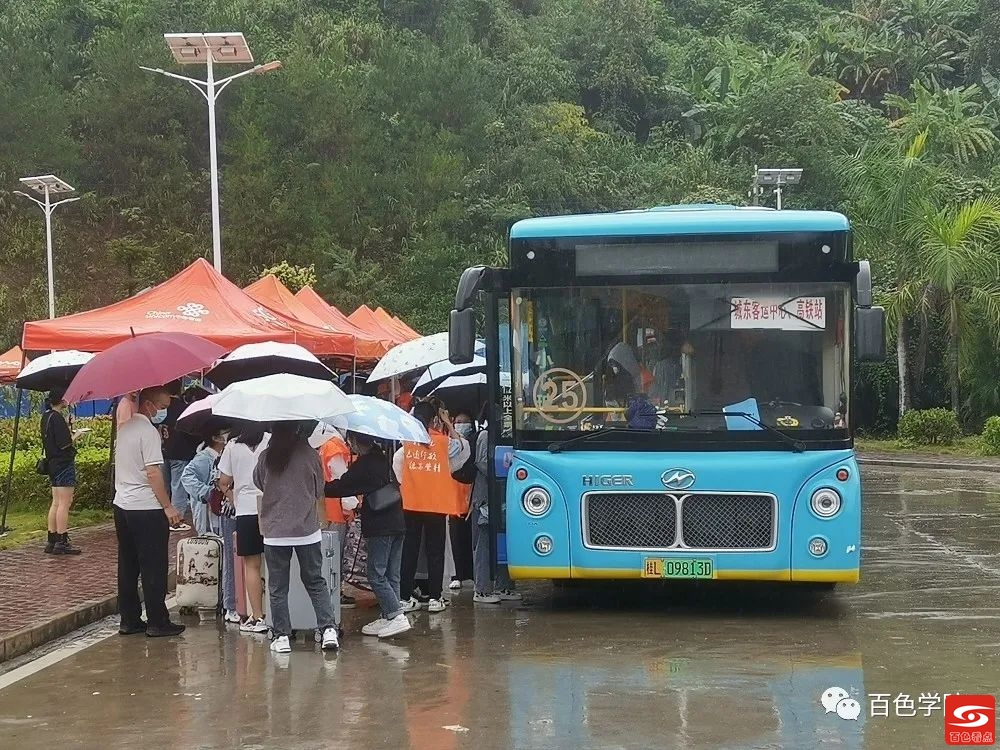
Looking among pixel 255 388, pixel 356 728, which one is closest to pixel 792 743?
pixel 356 728

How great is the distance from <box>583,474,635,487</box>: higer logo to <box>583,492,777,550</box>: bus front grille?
0.08 meters

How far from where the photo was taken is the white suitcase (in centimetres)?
1084

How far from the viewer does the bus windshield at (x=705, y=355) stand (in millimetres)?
10242

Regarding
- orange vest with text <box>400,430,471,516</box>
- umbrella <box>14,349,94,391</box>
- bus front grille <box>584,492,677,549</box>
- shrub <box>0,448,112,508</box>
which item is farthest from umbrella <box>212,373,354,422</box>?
shrub <box>0,448,112,508</box>

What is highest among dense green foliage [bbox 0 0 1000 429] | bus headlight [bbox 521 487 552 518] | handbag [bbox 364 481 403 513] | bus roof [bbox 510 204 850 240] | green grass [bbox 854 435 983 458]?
dense green foliage [bbox 0 0 1000 429]

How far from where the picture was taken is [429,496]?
35.7 feet

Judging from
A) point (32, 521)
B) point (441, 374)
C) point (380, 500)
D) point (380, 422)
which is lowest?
point (32, 521)

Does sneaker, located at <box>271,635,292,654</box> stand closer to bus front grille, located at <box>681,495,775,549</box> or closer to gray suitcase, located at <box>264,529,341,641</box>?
gray suitcase, located at <box>264,529,341,641</box>

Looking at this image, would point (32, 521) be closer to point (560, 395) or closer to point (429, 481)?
point (429, 481)

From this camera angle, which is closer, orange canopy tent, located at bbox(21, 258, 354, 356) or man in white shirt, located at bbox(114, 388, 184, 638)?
man in white shirt, located at bbox(114, 388, 184, 638)

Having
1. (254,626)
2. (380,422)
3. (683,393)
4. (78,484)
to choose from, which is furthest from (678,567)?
(78,484)

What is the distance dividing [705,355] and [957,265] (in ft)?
78.0

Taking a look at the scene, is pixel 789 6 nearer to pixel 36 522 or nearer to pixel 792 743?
pixel 36 522

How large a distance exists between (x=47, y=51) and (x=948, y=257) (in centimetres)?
3851
